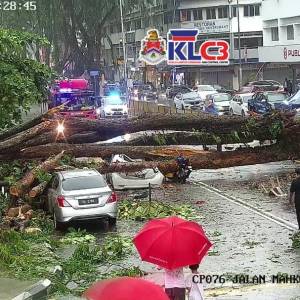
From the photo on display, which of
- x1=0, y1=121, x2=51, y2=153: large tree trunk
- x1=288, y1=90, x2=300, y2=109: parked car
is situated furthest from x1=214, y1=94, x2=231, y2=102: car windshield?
x1=0, y1=121, x2=51, y2=153: large tree trunk

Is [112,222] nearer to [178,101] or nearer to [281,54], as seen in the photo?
[178,101]

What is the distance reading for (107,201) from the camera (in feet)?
50.9

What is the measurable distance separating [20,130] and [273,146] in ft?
27.3

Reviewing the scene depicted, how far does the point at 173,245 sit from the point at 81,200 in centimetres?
859

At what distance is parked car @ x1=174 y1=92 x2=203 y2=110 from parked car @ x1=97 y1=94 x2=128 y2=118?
415cm

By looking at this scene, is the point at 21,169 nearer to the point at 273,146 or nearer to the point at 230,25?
the point at 273,146

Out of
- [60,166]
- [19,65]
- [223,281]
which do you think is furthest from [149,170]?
[223,281]

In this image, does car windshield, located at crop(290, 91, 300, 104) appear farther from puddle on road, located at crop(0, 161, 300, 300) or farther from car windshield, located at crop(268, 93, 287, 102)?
puddle on road, located at crop(0, 161, 300, 300)

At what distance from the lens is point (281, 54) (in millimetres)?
51562

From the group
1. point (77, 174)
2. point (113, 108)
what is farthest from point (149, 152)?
point (113, 108)

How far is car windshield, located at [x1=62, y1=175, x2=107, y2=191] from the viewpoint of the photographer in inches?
620

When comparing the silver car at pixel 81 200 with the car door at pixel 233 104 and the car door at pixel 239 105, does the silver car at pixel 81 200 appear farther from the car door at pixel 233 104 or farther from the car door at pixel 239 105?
the car door at pixel 233 104

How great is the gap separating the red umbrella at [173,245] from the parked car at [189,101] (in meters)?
40.4

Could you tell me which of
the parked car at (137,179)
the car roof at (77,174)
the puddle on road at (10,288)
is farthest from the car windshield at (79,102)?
the puddle on road at (10,288)
